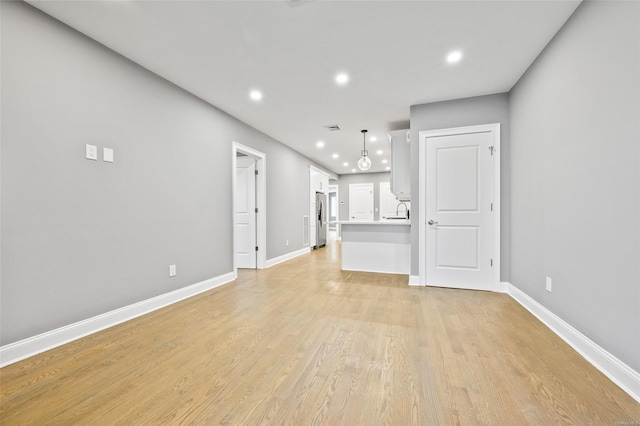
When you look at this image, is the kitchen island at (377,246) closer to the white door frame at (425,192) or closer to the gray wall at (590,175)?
the white door frame at (425,192)

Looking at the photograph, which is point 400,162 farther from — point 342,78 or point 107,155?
point 107,155

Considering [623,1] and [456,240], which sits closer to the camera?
[623,1]

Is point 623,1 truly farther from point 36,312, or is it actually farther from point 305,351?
point 36,312

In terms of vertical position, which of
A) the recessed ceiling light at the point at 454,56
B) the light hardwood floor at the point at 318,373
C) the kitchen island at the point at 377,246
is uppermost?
the recessed ceiling light at the point at 454,56

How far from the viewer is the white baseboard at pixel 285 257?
5.19 m

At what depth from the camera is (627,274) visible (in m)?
1.55

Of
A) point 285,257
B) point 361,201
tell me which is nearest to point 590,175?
point 285,257

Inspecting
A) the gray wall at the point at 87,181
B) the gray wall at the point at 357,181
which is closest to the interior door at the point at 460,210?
the gray wall at the point at 87,181

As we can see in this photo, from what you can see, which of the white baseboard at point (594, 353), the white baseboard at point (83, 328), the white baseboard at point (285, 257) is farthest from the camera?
the white baseboard at point (285, 257)

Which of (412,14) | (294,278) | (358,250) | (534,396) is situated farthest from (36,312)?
(358,250)

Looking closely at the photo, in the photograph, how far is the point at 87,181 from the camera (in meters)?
2.33

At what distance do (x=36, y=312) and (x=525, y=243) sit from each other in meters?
4.57

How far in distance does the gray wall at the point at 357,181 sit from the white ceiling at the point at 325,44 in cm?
604

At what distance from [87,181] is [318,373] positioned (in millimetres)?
2523
